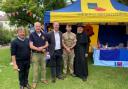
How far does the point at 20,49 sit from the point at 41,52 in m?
1.03

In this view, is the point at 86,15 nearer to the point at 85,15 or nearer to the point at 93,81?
the point at 85,15

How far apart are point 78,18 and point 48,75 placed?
2153mm

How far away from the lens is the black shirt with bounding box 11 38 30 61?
944 centimetres

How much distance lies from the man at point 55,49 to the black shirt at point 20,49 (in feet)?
4.99

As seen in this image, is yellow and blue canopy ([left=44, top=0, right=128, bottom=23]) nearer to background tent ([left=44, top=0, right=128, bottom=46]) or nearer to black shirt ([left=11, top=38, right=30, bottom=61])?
background tent ([left=44, top=0, right=128, bottom=46])

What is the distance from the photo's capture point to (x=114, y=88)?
404 inches

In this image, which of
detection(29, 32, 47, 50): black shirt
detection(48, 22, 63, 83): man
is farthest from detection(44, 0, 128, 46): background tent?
detection(29, 32, 47, 50): black shirt

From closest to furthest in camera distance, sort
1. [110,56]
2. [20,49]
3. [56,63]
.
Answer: [20,49], [56,63], [110,56]

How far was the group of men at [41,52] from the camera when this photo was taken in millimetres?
9539

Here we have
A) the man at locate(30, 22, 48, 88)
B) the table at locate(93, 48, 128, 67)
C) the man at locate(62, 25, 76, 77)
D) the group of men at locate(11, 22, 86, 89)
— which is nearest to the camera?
the group of men at locate(11, 22, 86, 89)

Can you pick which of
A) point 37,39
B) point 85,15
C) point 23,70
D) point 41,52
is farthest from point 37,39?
point 85,15

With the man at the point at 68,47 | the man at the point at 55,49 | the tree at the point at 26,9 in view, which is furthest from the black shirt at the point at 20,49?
the tree at the point at 26,9

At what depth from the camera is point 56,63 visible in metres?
11.3

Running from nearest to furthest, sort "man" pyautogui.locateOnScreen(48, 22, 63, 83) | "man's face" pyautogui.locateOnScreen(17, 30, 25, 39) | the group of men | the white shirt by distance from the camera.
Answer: "man's face" pyautogui.locateOnScreen(17, 30, 25, 39) → the group of men → "man" pyautogui.locateOnScreen(48, 22, 63, 83) → the white shirt
